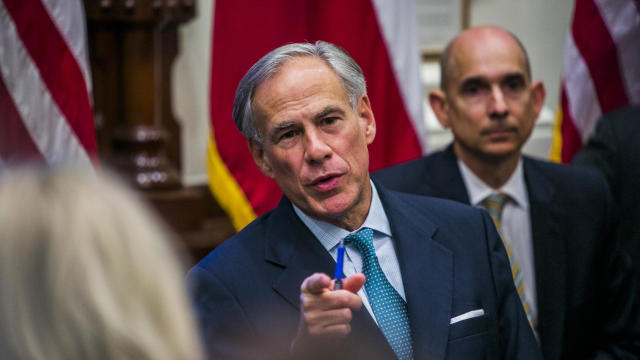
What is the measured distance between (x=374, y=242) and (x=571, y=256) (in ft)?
3.25

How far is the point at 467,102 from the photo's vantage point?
2838 mm

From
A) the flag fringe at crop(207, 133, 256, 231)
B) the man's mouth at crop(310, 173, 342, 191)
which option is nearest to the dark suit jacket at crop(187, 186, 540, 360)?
the man's mouth at crop(310, 173, 342, 191)

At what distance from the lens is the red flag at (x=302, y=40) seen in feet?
10.5

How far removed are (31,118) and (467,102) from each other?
1534mm

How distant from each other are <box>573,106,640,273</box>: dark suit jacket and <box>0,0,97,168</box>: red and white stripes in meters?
2.06

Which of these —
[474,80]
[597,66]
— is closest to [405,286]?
[474,80]

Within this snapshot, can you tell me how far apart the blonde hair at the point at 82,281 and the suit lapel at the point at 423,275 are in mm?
1031

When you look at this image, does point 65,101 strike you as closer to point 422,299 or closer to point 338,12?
point 338,12

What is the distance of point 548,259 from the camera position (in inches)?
104

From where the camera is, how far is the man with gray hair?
1819 millimetres

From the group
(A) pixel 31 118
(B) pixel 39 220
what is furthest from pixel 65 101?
(B) pixel 39 220

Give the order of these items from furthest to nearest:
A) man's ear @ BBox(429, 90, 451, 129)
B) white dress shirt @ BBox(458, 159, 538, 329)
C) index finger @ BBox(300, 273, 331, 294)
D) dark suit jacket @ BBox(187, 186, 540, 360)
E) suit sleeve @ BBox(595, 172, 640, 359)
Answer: man's ear @ BBox(429, 90, 451, 129) < white dress shirt @ BBox(458, 159, 538, 329) < suit sleeve @ BBox(595, 172, 640, 359) < dark suit jacket @ BBox(187, 186, 540, 360) < index finger @ BBox(300, 273, 331, 294)

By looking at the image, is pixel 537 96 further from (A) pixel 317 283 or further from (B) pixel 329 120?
(A) pixel 317 283

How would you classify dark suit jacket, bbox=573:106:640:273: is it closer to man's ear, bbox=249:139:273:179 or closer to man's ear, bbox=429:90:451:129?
man's ear, bbox=429:90:451:129
